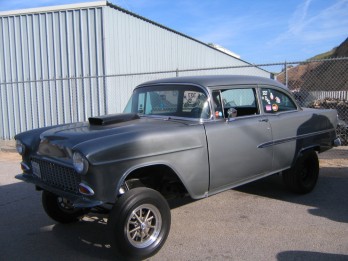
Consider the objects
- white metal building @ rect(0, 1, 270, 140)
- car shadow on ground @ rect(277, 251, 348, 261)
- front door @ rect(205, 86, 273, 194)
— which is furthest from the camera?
white metal building @ rect(0, 1, 270, 140)

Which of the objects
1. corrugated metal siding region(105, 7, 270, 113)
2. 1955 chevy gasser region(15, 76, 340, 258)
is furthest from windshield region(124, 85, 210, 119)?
corrugated metal siding region(105, 7, 270, 113)

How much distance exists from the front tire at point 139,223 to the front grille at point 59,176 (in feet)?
1.65

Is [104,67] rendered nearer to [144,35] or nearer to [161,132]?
[144,35]

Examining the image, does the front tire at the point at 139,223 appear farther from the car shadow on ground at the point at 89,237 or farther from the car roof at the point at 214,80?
the car roof at the point at 214,80

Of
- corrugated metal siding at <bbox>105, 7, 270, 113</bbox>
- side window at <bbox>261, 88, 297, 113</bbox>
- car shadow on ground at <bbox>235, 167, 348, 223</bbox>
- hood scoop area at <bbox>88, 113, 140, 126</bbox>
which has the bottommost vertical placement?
car shadow on ground at <bbox>235, 167, 348, 223</bbox>

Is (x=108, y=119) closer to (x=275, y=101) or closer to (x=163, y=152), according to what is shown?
(x=163, y=152)

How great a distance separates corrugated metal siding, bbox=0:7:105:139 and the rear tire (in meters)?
7.47

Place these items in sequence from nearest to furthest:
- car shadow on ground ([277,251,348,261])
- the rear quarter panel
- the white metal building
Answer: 1. car shadow on ground ([277,251,348,261])
2. the rear quarter panel
3. the white metal building

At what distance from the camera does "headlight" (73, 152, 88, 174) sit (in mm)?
3303

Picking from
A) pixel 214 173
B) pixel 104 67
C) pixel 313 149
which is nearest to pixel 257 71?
pixel 104 67

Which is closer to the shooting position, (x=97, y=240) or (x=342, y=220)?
(x=97, y=240)

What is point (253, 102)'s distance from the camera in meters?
5.16

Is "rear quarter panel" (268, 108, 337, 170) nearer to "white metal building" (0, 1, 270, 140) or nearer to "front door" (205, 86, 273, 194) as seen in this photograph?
"front door" (205, 86, 273, 194)

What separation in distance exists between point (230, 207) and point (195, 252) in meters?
1.46
